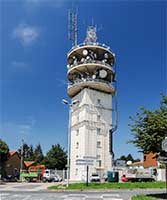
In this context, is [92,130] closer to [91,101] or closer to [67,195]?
[91,101]

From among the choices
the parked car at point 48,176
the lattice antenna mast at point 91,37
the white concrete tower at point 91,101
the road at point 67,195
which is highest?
the lattice antenna mast at point 91,37

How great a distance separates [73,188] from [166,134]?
16.1 m

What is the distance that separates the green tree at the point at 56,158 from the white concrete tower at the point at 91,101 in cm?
2085

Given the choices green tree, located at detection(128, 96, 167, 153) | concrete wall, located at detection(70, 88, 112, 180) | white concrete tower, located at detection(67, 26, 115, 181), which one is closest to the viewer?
green tree, located at detection(128, 96, 167, 153)

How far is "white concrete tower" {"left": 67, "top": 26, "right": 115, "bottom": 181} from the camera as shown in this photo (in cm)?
5572

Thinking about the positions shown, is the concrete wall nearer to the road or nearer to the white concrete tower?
the white concrete tower

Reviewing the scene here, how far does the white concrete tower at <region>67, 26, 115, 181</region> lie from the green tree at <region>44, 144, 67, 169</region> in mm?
20851

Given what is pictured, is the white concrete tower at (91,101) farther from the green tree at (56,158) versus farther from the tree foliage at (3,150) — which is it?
the green tree at (56,158)

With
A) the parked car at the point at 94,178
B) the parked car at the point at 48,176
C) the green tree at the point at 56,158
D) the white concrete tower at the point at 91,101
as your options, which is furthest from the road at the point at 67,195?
the green tree at the point at 56,158

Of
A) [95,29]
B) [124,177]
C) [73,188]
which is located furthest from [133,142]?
[95,29]

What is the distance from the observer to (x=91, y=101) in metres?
57.9

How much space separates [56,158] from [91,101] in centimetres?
2620

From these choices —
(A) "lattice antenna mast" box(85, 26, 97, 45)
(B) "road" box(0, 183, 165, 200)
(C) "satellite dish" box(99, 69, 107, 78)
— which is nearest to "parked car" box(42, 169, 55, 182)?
(C) "satellite dish" box(99, 69, 107, 78)

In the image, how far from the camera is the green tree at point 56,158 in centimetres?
7850
